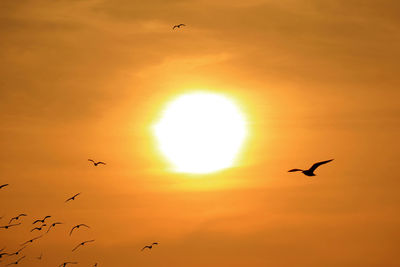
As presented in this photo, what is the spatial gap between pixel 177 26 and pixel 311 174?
50.2 metres

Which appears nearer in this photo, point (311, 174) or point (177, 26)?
point (311, 174)

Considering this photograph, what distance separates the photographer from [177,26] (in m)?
153

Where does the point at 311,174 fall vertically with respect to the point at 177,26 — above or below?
below

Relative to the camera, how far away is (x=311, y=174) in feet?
383
